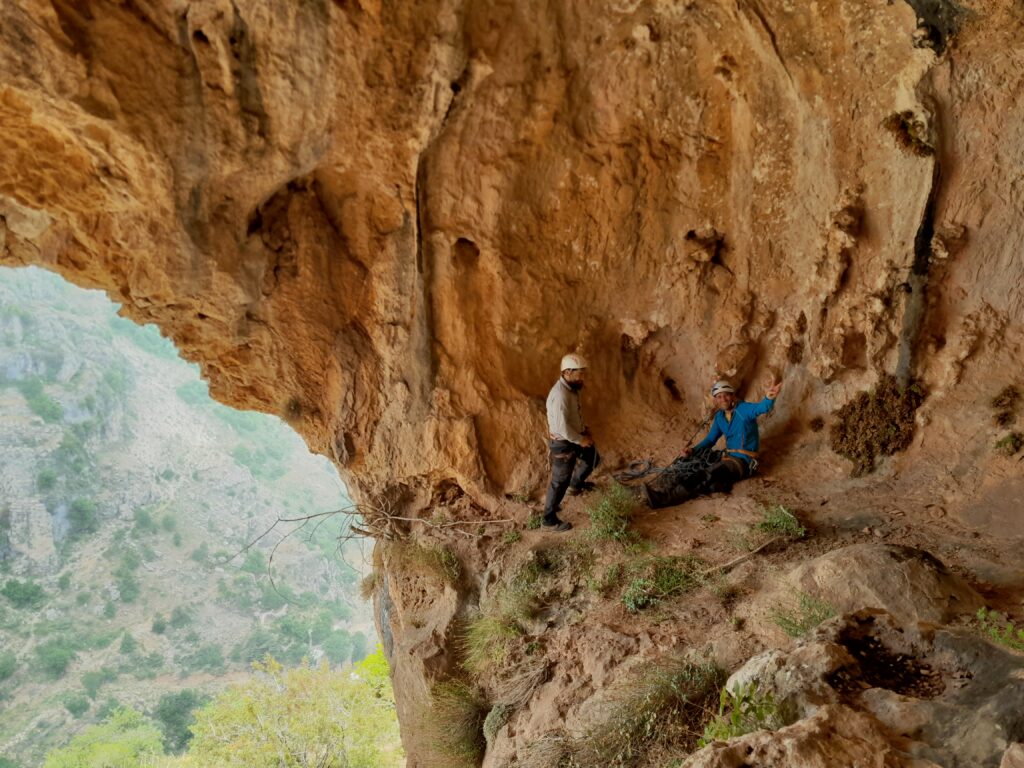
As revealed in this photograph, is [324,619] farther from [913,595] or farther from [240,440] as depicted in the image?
[913,595]

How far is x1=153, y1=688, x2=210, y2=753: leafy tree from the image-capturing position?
112 feet

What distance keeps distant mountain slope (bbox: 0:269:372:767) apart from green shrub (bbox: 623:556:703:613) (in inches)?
1323

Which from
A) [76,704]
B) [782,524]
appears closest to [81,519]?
[76,704]

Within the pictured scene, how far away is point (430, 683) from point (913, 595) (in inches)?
156

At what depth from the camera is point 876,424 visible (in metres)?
5.65

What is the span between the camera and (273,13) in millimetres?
4625

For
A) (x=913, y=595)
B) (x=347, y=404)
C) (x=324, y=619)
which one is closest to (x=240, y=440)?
(x=324, y=619)

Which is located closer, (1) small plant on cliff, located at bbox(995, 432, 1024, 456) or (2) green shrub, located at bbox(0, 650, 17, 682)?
(1) small plant on cliff, located at bbox(995, 432, 1024, 456)

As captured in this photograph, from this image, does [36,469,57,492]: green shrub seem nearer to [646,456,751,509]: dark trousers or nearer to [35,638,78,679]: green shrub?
[35,638,78,679]: green shrub

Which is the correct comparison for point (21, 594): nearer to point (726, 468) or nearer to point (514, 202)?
point (514, 202)

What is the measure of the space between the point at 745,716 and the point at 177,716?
4013 centimetres

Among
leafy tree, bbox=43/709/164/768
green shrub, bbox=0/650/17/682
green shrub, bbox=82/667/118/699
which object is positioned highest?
green shrub, bbox=0/650/17/682

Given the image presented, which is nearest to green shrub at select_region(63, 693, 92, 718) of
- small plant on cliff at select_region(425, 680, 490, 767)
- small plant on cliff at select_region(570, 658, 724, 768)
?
small plant on cliff at select_region(425, 680, 490, 767)

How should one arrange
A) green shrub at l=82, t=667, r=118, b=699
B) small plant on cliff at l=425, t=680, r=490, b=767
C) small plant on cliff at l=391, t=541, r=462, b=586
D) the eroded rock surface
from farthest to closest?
green shrub at l=82, t=667, r=118, b=699, small plant on cliff at l=391, t=541, r=462, b=586, small plant on cliff at l=425, t=680, r=490, b=767, the eroded rock surface
